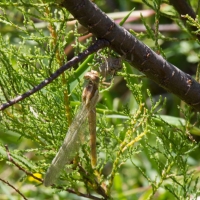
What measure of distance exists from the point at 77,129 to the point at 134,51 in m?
0.20

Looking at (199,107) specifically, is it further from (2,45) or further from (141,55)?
(2,45)

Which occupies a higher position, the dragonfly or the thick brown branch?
the thick brown branch

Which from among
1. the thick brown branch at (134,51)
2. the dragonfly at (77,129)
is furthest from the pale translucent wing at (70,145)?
the thick brown branch at (134,51)

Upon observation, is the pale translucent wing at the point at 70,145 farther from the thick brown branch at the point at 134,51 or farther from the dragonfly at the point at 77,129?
the thick brown branch at the point at 134,51

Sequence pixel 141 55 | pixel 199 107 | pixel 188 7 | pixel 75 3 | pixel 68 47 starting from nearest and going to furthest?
pixel 75 3, pixel 141 55, pixel 199 107, pixel 188 7, pixel 68 47

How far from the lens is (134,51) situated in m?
0.84

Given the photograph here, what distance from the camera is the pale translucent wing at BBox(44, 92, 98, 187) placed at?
91 cm

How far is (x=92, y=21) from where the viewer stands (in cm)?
76

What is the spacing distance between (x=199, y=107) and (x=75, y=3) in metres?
0.37

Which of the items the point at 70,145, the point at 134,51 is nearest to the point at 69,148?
the point at 70,145

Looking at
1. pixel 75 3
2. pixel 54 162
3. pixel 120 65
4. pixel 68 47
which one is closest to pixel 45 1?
pixel 75 3

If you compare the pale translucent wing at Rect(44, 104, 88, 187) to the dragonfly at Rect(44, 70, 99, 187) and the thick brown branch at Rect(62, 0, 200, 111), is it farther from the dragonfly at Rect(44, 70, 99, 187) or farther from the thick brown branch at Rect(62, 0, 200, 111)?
the thick brown branch at Rect(62, 0, 200, 111)

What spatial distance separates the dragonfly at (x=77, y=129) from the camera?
903 millimetres

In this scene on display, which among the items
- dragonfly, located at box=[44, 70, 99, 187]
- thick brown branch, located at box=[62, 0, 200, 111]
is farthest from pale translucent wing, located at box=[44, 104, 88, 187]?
thick brown branch, located at box=[62, 0, 200, 111]
